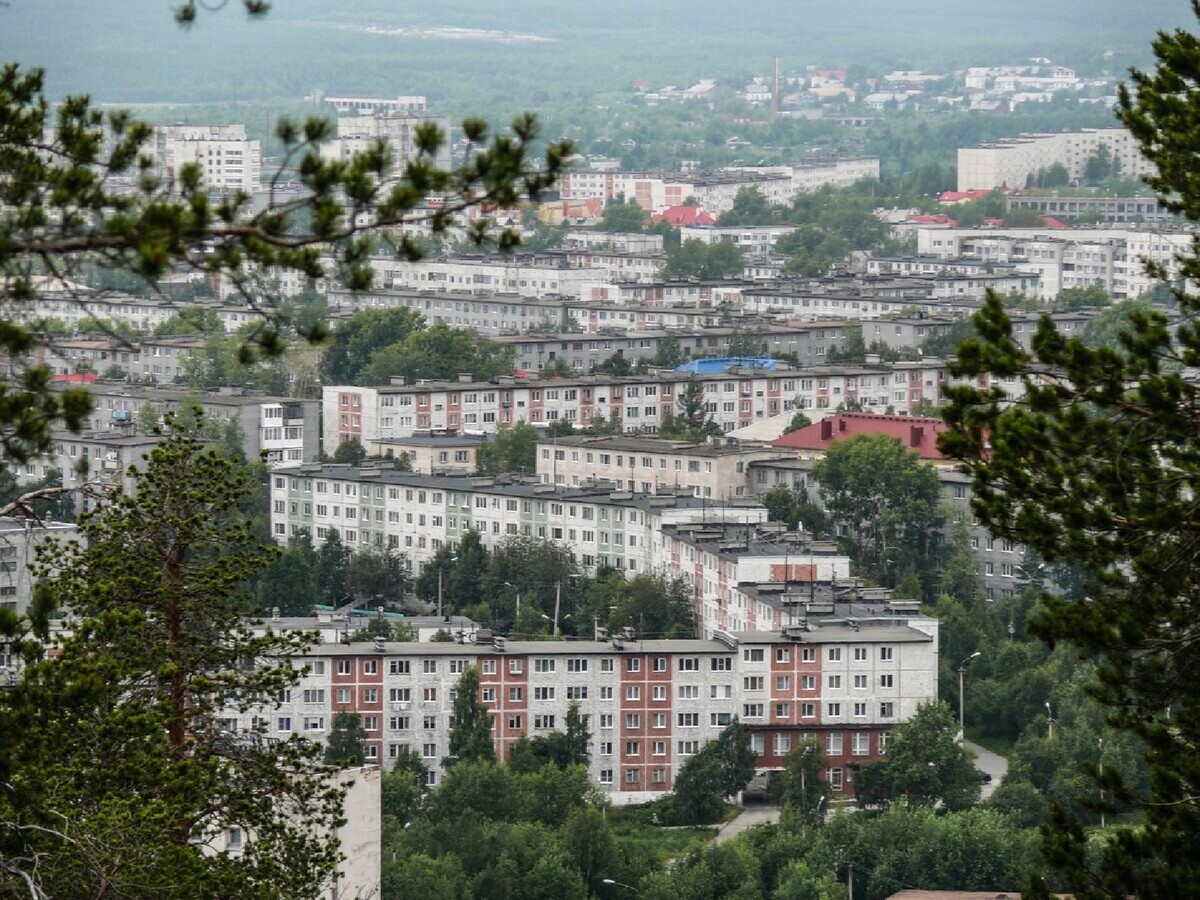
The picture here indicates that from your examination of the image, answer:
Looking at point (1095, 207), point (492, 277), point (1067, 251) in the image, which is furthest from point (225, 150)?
point (1067, 251)

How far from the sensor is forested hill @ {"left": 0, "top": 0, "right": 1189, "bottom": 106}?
15138cm

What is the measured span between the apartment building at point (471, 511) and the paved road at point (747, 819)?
6927mm

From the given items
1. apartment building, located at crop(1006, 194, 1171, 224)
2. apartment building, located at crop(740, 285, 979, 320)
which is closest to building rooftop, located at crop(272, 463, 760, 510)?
apartment building, located at crop(740, 285, 979, 320)

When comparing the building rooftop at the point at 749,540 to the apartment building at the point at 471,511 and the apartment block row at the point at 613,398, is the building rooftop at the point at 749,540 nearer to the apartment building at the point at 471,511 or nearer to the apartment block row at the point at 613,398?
the apartment building at the point at 471,511

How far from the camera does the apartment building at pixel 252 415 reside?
1436 inches

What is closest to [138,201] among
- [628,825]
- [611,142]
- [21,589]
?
[628,825]

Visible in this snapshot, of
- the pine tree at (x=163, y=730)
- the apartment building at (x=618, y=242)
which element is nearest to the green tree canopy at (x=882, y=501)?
the pine tree at (x=163, y=730)

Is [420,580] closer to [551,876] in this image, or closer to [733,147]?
[551,876]

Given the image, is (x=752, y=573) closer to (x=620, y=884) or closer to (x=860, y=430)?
(x=620, y=884)

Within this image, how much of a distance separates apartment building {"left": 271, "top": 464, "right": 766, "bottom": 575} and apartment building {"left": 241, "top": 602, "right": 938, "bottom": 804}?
5485mm

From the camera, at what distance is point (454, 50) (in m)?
164

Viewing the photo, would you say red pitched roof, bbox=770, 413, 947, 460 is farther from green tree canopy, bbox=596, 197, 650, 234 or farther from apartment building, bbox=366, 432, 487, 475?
green tree canopy, bbox=596, 197, 650, 234

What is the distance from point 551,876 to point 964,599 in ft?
35.5

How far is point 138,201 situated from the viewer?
587cm
